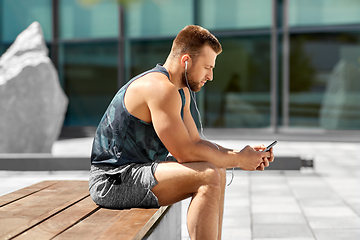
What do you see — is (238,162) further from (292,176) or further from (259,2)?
(259,2)

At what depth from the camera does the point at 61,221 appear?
2.21m

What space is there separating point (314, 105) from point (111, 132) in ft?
29.3

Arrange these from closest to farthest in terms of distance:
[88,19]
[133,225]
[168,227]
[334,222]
A: [133,225] → [168,227] → [334,222] → [88,19]

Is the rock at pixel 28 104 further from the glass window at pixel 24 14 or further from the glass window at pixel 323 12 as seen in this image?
the glass window at pixel 323 12

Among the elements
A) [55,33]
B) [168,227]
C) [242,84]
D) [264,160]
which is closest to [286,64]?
[242,84]

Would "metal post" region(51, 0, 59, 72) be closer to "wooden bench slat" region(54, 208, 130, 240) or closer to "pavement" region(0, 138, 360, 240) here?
"pavement" region(0, 138, 360, 240)

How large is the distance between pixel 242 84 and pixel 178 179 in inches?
345

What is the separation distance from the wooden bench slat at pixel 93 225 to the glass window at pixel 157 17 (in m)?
9.27

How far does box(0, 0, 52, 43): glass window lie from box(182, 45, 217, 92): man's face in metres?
10.4

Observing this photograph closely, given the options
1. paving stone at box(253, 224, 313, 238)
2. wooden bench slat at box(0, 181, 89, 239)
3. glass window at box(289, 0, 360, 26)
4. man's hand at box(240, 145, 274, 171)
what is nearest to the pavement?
paving stone at box(253, 224, 313, 238)

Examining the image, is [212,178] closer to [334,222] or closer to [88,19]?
[334,222]

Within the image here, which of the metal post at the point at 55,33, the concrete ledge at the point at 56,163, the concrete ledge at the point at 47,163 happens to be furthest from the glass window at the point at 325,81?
the metal post at the point at 55,33

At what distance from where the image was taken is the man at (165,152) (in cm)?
232

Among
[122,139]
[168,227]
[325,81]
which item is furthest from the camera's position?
[325,81]
